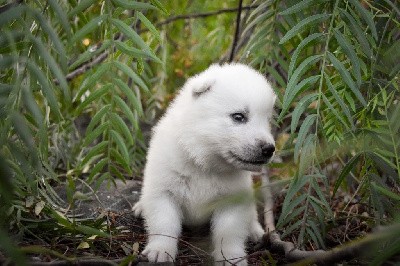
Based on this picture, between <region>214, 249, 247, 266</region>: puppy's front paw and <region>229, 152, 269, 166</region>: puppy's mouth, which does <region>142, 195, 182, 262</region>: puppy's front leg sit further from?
<region>229, 152, 269, 166</region>: puppy's mouth

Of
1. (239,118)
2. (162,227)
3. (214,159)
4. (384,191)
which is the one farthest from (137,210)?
(384,191)

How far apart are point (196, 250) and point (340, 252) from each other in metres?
1.16

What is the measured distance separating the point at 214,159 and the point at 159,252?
1.99 ft

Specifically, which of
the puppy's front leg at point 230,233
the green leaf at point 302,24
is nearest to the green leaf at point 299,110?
the green leaf at point 302,24

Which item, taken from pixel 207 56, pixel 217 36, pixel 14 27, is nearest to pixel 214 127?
pixel 14 27

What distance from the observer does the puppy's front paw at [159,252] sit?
8.84 ft

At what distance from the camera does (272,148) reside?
9.34 ft

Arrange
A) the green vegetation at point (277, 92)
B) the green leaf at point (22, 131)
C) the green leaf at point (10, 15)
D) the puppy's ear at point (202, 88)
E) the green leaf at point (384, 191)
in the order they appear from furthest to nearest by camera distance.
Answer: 1. the puppy's ear at point (202, 88)
2. the green leaf at point (384, 191)
3. the green vegetation at point (277, 92)
4. the green leaf at point (10, 15)
5. the green leaf at point (22, 131)

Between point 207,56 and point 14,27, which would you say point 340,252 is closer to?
point 14,27

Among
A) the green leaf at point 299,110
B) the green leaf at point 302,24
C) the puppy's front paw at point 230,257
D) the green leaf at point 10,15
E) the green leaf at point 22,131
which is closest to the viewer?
the green leaf at point 22,131

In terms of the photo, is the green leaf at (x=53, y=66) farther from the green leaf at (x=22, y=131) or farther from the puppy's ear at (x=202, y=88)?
the puppy's ear at (x=202, y=88)

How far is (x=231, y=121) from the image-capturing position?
296cm

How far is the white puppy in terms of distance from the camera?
114 inches

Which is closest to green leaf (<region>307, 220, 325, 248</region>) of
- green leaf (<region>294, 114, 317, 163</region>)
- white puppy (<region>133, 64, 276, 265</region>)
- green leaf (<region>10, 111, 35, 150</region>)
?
white puppy (<region>133, 64, 276, 265</region>)
